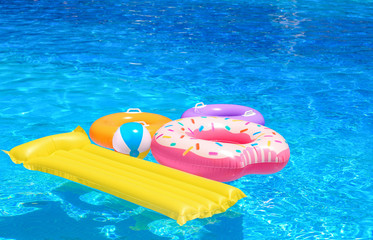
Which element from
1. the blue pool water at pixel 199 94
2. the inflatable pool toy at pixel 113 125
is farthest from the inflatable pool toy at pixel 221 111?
the blue pool water at pixel 199 94

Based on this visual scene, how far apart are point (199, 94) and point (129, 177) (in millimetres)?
3142

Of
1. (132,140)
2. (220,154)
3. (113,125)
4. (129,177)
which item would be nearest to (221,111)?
(113,125)

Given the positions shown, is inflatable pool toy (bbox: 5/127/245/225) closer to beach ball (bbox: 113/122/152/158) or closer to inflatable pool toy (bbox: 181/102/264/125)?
beach ball (bbox: 113/122/152/158)

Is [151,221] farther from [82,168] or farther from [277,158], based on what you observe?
[277,158]

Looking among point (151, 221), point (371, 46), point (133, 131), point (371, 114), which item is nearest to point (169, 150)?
point (133, 131)

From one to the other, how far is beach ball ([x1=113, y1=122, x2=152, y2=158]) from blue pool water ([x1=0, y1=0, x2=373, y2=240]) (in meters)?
0.51

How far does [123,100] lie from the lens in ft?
21.1

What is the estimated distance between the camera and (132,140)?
4.24 metres

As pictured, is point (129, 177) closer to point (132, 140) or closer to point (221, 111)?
point (132, 140)

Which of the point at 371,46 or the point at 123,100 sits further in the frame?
the point at 371,46

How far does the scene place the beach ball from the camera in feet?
13.9

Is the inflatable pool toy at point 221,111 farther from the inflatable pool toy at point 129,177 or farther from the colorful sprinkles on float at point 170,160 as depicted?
the inflatable pool toy at point 129,177

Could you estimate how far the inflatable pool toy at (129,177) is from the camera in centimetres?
335

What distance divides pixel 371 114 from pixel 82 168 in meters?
3.76
